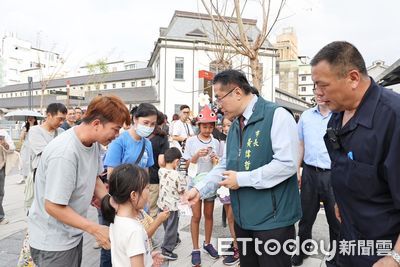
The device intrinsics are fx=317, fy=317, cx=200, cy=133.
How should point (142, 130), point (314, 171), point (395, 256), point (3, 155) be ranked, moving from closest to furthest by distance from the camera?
point (395, 256) → point (142, 130) → point (314, 171) → point (3, 155)

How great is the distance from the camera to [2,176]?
18.2ft

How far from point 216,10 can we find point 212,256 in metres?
4.10

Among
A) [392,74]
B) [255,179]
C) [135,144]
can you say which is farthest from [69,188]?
[392,74]

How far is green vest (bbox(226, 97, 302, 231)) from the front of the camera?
217 centimetres

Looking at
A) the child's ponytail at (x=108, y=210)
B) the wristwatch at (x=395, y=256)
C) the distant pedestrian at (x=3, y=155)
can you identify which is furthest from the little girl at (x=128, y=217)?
the distant pedestrian at (x=3, y=155)

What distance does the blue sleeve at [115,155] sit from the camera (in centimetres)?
324

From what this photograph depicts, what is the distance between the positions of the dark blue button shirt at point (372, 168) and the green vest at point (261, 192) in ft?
1.53

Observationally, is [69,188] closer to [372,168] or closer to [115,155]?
[115,155]

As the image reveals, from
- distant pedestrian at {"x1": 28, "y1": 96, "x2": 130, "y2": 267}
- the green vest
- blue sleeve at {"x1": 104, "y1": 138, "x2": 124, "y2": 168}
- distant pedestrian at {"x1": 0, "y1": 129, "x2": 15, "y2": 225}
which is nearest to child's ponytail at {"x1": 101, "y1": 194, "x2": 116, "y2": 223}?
distant pedestrian at {"x1": 28, "y1": 96, "x2": 130, "y2": 267}

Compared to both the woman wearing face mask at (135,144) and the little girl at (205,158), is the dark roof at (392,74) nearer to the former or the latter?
the little girl at (205,158)

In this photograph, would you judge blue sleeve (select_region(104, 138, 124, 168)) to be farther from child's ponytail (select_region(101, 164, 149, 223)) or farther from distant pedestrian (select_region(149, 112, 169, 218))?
child's ponytail (select_region(101, 164, 149, 223))

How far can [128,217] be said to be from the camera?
6.17ft

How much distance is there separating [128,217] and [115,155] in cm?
149

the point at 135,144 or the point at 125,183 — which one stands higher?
the point at 135,144
